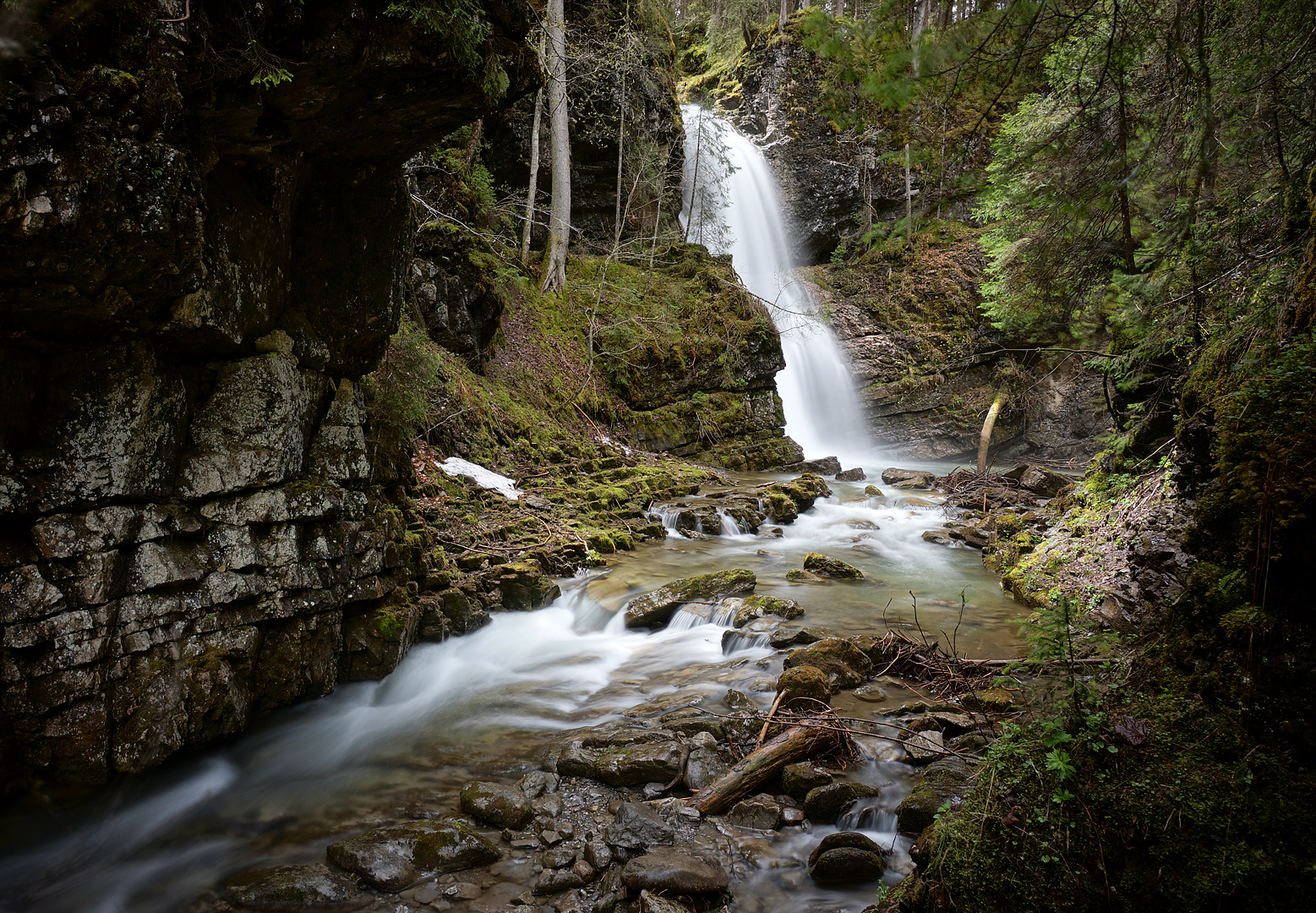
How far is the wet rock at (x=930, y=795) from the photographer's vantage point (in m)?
3.69

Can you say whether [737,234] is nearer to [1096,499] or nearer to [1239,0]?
[1096,499]

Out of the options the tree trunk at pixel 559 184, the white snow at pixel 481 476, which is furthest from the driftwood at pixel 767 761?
the tree trunk at pixel 559 184

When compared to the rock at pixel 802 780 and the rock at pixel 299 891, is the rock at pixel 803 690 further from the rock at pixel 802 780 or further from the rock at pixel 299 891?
the rock at pixel 299 891

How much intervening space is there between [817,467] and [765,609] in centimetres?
1096

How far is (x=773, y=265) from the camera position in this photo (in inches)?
1008

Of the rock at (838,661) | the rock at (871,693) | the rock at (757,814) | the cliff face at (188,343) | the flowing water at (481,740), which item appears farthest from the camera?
the rock at (838,661)

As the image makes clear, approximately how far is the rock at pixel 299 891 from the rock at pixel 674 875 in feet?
4.80

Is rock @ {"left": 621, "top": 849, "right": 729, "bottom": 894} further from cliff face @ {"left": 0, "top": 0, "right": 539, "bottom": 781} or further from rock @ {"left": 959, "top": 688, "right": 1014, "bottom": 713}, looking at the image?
cliff face @ {"left": 0, "top": 0, "right": 539, "bottom": 781}

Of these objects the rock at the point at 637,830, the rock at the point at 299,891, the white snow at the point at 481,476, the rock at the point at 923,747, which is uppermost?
the white snow at the point at 481,476

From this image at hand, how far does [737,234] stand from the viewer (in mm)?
24891

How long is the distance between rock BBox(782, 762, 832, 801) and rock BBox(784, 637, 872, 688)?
1.46m

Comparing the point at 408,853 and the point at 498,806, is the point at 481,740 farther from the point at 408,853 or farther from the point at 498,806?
the point at 408,853

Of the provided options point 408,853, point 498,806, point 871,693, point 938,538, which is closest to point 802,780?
point 871,693

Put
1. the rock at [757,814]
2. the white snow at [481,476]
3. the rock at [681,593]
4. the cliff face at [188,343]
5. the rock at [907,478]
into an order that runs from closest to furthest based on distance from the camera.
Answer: the cliff face at [188,343]
the rock at [757,814]
the rock at [681,593]
the white snow at [481,476]
the rock at [907,478]
